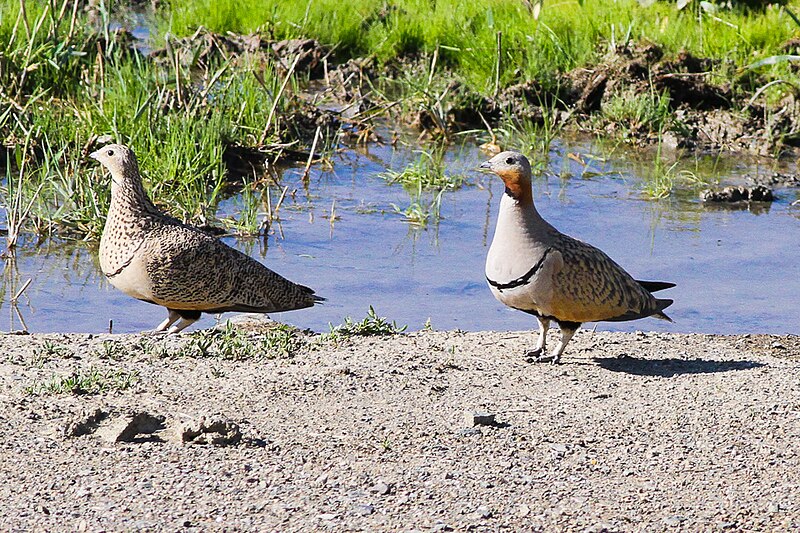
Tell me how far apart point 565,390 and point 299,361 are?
1.22 metres

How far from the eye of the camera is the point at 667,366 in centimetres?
623

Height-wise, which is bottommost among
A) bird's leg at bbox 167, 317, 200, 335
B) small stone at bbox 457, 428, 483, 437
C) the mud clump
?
bird's leg at bbox 167, 317, 200, 335

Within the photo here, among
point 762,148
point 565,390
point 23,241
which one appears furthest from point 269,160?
point 565,390

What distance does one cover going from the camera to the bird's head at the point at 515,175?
20.3ft

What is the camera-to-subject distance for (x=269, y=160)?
10.5m

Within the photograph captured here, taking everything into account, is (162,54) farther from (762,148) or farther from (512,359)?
(512,359)

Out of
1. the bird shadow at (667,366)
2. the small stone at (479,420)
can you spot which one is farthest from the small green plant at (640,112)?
the small stone at (479,420)

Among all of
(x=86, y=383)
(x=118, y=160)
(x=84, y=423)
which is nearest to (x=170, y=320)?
(x=118, y=160)

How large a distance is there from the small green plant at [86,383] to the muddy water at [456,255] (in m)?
1.67

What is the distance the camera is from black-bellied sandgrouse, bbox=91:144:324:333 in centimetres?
661

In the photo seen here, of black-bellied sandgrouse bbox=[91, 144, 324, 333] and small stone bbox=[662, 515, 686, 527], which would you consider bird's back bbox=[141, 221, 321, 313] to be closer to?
black-bellied sandgrouse bbox=[91, 144, 324, 333]

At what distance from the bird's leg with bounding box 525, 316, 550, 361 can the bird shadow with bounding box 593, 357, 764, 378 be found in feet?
0.90

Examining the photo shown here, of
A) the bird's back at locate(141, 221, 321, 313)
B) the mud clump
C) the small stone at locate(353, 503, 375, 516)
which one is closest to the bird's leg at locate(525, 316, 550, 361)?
the bird's back at locate(141, 221, 321, 313)

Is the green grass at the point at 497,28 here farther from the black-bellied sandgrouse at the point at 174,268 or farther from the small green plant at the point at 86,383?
Answer: the small green plant at the point at 86,383
